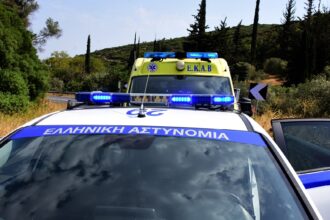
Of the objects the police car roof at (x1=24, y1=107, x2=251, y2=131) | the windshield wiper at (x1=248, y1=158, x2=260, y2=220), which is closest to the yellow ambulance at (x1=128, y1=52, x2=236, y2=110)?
the police car roof at (x1=24, y1=107, x2=251, y2=131)

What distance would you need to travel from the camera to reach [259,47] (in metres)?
78.6

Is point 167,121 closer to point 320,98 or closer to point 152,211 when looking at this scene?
point 152,211

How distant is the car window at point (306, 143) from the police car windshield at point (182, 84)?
4183mm

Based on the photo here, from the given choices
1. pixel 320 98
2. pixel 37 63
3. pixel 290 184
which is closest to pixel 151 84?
pixel 290 184

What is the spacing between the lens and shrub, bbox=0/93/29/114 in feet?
53.2

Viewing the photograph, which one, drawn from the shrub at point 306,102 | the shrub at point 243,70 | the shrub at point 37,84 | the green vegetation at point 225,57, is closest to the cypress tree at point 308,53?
the green vegetation at point 225,57

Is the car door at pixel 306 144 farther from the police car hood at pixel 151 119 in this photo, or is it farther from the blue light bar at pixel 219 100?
the police car hood at pixel 151 119

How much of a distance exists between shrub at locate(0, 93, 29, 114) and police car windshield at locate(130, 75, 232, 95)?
24.9 ft

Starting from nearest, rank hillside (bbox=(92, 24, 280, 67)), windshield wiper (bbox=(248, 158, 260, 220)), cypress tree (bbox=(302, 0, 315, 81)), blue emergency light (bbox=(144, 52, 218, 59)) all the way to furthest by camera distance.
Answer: windshield wiper (bbox=(248, 158, 260, 220)), blue emergency light (bbox=(144, 52, 218, 59)), cypress tree (bbox=(302, 0, 315, 81)), hillside (bbox=(92, 24, 280, 67))

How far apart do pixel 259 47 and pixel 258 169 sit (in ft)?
254

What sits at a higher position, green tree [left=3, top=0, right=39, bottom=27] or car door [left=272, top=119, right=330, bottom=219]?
green tree [left=3, top=0, right=39, bottom=27]

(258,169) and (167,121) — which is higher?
(167,121)

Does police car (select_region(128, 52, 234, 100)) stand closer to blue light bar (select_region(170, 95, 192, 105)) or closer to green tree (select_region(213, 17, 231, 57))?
blue light bar (select_region(170, 95, 192, 105))

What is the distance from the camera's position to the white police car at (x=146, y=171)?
2578mm
